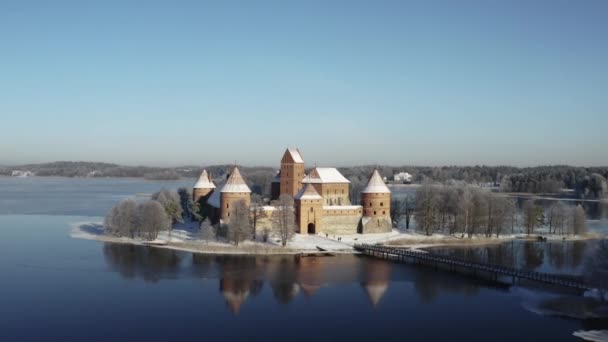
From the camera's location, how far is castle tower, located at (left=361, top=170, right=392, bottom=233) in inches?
1871

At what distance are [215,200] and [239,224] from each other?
8.81m

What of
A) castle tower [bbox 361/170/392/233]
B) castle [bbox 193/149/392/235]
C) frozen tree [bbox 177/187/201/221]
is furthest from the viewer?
frozen tree [bbox 177/187/201/221]

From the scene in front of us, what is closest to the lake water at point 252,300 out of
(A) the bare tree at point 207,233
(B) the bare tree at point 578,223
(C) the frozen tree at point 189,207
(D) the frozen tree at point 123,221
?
(A) the bare tree at point 207,233

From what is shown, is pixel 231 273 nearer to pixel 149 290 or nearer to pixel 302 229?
pixel 149 290

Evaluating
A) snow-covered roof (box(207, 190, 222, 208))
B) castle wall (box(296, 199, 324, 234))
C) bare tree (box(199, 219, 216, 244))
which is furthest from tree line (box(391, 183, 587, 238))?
bare tree (box(199, 219, 216, 244))

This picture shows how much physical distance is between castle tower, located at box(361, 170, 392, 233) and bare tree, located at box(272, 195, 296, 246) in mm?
8185

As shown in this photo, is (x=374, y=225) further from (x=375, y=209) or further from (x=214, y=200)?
(x=214, y=200)

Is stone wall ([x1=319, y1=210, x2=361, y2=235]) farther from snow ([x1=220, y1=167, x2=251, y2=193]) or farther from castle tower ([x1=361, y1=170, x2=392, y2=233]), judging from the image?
snow ([x1=220, y1=167, x2=251, y2=193])

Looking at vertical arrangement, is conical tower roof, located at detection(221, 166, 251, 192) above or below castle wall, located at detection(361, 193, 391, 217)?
above

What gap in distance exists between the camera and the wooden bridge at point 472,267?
28302 mm

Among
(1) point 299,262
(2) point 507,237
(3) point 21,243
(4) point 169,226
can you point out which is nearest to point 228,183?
(4) point 169,226

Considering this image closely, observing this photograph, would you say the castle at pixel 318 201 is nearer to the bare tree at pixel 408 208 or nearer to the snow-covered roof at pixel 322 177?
the snow-covered roof at pixel 322 177

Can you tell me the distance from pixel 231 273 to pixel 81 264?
382 inches

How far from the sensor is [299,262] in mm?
35438
